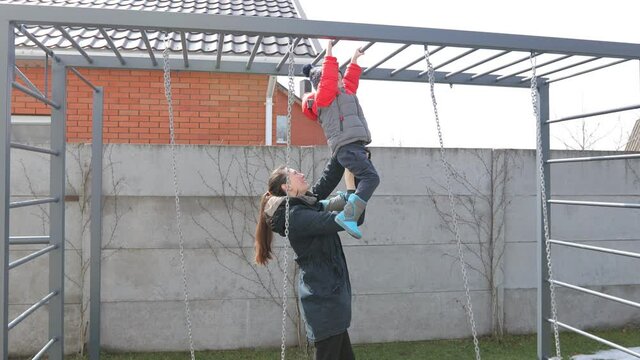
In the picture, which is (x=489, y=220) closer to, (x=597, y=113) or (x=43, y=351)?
(x=597, y=113)

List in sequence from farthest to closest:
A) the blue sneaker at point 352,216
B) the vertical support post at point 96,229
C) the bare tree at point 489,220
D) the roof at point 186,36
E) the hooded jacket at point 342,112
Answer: the roof at point 186,36, the bare tree at point 489,220, the vertical support post at point 96,229, the hooded jacket at point 342,112, the blue sneaker at point 352,216

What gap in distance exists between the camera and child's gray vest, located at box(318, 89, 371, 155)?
2.55 metres

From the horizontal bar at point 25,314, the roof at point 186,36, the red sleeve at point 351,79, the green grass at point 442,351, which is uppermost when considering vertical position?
the roof at point 186,36

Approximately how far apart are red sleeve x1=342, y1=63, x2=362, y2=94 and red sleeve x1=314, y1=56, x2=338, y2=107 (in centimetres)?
20

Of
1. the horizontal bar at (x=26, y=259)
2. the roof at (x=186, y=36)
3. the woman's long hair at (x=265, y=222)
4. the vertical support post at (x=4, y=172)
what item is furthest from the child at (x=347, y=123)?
the roof at (x=186, y=36)

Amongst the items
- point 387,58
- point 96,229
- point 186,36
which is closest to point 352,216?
point 387,58

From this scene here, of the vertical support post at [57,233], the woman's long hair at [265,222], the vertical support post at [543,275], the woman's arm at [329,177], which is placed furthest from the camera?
the vertical support post at [543,275]

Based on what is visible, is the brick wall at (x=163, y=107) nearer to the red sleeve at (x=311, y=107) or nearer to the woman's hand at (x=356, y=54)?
the red sleeve at (x=311, y=107)

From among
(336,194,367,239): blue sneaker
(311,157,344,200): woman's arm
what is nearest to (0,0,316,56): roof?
(311,157,344,200): woman's arm

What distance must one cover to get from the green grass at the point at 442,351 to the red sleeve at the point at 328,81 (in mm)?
2698

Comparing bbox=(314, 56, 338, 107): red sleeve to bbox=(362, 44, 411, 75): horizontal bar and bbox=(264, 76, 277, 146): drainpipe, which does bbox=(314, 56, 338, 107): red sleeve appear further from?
bbox=(264, 76, 277, 146): drainpipe

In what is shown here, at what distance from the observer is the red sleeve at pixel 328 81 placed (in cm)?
239

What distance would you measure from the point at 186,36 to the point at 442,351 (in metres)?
3.91

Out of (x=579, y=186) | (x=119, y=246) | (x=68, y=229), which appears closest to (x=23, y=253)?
(x=68, y=229)
